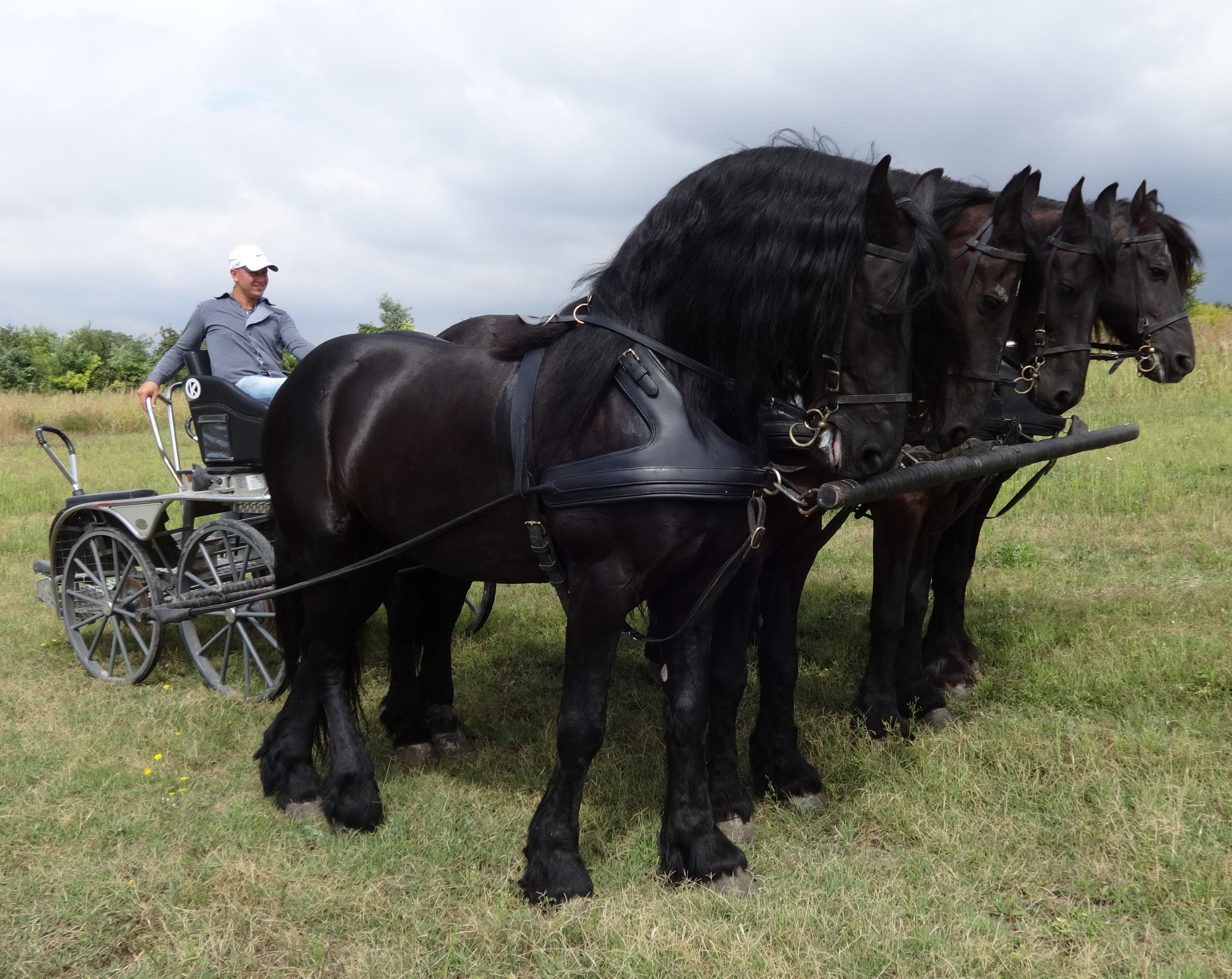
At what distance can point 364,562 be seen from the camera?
3.49 m

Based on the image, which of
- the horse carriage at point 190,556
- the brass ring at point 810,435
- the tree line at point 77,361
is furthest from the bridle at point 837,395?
the tree line at point 77,361

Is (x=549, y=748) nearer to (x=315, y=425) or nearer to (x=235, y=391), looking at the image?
(x=315, y=425)

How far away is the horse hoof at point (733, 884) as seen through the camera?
296cm

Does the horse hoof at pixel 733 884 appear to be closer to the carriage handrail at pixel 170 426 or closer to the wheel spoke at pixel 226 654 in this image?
the wheel spoke at pixel 226 654

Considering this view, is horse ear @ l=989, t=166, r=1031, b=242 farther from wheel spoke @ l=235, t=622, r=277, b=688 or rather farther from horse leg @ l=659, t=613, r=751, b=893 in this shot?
wheel spoke @ l=235, t=622, r=277, b=688

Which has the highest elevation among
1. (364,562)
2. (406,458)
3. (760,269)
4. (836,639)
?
(760,269)

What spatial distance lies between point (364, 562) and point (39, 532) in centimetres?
723

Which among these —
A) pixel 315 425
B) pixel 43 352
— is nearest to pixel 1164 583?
pixel 315 425

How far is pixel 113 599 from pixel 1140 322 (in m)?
5.60

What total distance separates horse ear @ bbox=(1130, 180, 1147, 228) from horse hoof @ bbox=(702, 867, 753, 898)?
3696mm

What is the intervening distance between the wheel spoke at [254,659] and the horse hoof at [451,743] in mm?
923

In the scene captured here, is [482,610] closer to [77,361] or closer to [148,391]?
[148,391]

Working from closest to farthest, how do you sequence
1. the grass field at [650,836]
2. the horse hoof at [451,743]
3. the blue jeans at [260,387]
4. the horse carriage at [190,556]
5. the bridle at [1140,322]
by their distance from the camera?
the grass field at [650,836] < the horse hoof at [451,743] < the bridle at [1140,322] < the horse carriage at [190,556] < the blue jeans at [260,387]

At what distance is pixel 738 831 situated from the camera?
132 inches
